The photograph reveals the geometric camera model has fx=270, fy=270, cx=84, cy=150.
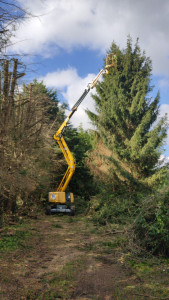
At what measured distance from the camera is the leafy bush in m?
6.57

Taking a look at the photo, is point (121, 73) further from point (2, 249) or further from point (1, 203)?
point (2, 249)

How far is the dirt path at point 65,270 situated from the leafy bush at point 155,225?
823 millimetres

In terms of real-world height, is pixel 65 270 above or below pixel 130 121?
below

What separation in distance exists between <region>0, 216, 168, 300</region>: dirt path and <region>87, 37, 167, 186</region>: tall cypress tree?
8.98m

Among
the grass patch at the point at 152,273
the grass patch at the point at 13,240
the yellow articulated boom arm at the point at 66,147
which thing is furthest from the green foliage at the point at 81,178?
the grass patch at the point at 152,273

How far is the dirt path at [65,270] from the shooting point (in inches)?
171

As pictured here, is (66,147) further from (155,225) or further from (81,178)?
(155,225)

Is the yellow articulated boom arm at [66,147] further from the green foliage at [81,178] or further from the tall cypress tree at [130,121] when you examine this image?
the green foliage at [81,178]

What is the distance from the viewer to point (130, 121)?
18906 millimetres

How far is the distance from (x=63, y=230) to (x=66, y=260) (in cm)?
422

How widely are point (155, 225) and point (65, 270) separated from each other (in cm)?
256

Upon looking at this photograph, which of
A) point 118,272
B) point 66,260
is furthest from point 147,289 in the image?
point 66,260

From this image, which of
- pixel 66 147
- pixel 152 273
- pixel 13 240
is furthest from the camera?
pixel 66 147

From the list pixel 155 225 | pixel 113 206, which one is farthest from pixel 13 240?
pixel 113 206
